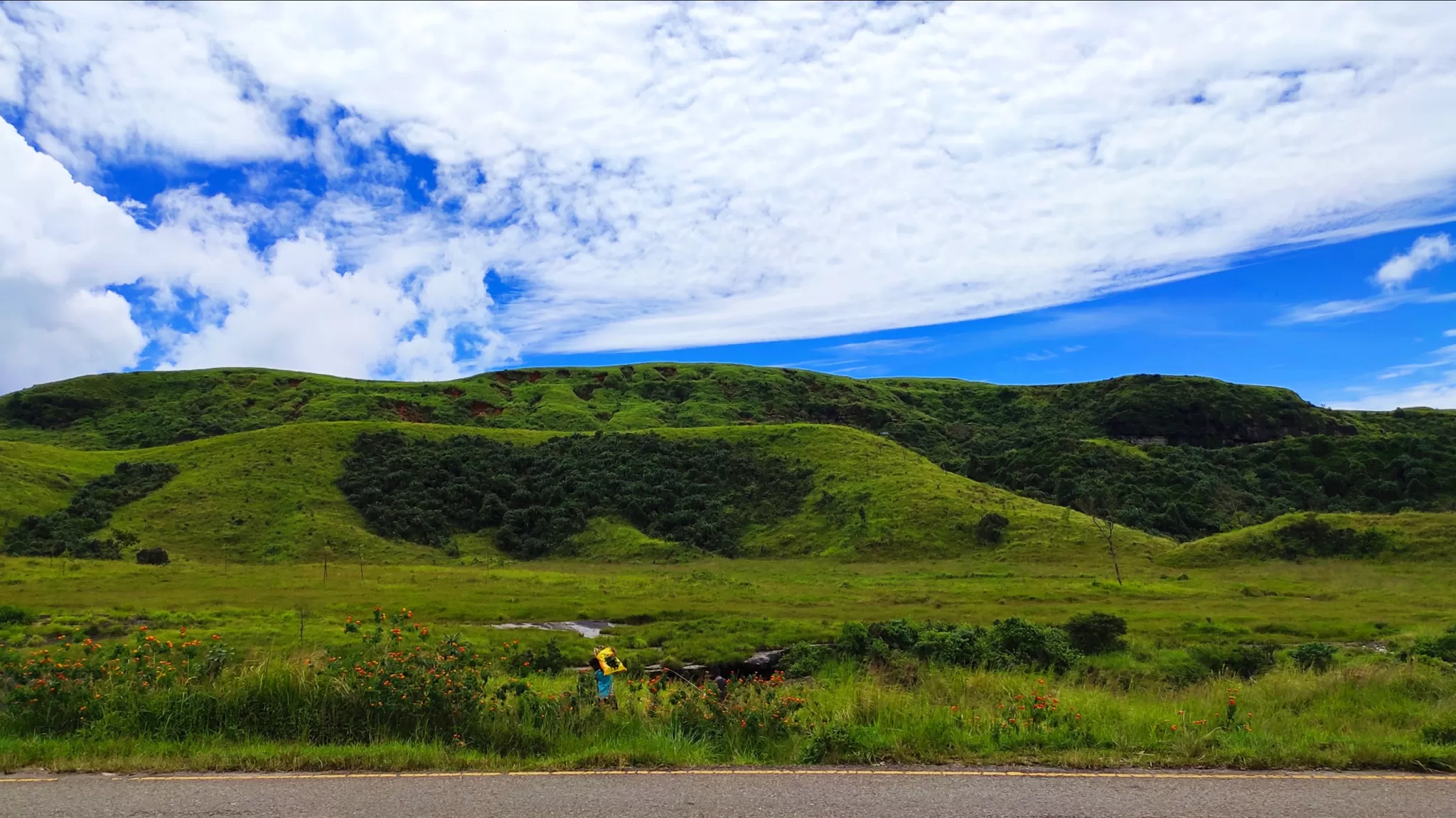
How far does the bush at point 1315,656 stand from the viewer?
22078 mm

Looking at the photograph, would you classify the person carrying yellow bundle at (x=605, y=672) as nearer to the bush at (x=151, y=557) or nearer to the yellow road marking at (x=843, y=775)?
the yellow road marking at (x=843, y=775)

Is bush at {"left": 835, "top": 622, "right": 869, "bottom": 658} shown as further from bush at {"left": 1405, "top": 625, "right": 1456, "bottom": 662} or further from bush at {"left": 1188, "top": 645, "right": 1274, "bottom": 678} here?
bush at {"left": 1405, "top": 625, "right": 1456, "bottom": 662}

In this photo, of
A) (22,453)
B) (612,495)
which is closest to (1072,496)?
(612,495)

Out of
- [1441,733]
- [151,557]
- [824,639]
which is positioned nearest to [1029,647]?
[824,639]

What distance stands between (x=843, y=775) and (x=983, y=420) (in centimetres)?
15250

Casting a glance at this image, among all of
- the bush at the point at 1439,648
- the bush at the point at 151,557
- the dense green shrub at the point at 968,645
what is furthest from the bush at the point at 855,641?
the bush at the point at 151,557

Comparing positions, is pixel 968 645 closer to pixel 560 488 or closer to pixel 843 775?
pixel 843 775

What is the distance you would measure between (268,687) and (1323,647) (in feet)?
87.7

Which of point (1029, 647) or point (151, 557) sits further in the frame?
point (151, 557)

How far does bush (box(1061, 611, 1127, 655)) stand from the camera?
28.6 m

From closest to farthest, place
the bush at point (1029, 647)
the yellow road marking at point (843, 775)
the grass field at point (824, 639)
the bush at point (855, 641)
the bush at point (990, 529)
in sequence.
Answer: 1. the yellow road marking at point (843, 775)
2. the grass field at point (824, 639)
3. the bush at point (1029, 647)
4. the bush at point (855, 641)
5. the bush at point (990, 529)

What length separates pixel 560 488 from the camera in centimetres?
8038

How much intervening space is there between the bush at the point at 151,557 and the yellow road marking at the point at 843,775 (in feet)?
187

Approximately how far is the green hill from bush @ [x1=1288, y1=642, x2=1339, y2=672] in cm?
6092
